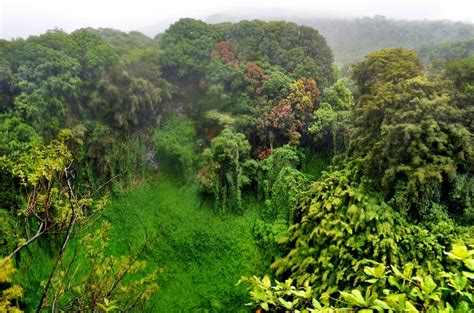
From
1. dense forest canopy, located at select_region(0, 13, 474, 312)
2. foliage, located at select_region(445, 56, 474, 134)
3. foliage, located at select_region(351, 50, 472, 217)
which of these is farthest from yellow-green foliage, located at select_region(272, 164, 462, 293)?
foliage, located at select_region(445, 56, 474, 134)

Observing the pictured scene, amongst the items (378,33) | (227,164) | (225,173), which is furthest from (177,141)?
(378,33)

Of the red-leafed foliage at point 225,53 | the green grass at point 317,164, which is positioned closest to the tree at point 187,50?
the red-leafed foliage at point 225,53

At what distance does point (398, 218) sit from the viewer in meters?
8.92

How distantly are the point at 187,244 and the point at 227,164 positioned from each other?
309 cm

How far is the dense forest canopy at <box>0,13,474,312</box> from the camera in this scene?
342 inches

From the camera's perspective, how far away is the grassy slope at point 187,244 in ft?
34.8

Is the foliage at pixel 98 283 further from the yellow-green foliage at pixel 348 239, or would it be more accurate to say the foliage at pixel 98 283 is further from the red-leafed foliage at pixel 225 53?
the red-leafed foliage at pixel 225 53

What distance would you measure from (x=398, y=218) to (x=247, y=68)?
9306 millimetres

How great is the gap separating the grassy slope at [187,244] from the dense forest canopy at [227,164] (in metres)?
0.05

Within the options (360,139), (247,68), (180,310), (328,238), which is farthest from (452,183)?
(247,68)

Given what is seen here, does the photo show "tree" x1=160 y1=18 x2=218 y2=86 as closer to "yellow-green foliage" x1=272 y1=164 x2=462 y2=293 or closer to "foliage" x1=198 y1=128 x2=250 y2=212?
"foliage" x1=198 y1=128 x2=250 y2=212

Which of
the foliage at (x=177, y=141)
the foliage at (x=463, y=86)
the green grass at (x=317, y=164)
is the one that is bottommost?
the green grass at (x=317, y=164)

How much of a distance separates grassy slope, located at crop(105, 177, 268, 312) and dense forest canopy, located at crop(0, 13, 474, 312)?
0.05 metres

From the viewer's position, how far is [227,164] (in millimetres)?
13094
